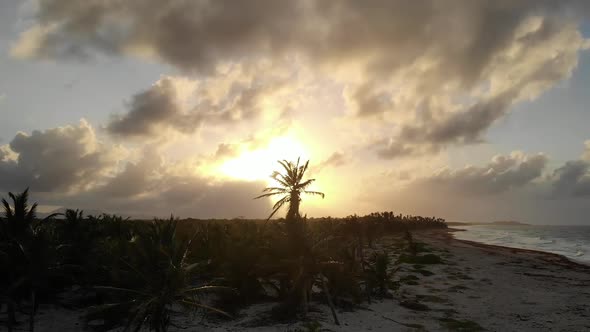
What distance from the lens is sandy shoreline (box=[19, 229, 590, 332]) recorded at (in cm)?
2453

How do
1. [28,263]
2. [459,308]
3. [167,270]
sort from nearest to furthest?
1. [167,270]
2. [28,263]
3. [459,308]

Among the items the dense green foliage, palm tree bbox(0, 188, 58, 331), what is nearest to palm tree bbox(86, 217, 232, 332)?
the dense green foliage

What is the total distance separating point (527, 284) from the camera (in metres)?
39.7

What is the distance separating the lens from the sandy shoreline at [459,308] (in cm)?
2453

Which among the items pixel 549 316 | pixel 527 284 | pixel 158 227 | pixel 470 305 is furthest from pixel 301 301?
pixel 527 284

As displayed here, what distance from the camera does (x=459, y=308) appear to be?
29.8 meters

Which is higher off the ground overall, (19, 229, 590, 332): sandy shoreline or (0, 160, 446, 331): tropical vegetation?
(0, 160, 446, 331): tropical vegetation

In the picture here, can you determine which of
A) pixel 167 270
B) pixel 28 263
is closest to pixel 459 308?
pixel 167 270

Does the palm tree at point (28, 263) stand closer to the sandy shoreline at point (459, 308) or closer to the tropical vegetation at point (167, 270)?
the tropical vegetation at point (167, 270)

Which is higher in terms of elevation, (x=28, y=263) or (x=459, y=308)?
(x=28, y=263)

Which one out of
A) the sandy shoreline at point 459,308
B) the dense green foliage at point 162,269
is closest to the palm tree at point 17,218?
the dense green foliage at point 162,269

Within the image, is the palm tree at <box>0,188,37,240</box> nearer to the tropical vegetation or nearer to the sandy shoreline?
the tropical vegetation

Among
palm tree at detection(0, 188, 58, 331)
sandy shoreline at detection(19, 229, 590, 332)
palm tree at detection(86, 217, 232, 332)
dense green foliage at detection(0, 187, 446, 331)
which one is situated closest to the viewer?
palm tree at detection(86, 217, 232, 332)

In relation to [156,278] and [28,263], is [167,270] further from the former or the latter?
[28,263]
